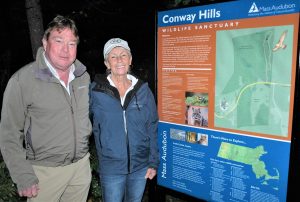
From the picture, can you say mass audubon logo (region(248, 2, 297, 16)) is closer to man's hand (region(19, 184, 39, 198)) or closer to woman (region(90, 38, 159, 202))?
woman (region(90, 38, 159, 202))

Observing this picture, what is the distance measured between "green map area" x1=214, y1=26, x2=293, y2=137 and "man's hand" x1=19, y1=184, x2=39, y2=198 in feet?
5.94

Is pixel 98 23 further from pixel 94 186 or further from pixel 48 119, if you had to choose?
pixel 48 119

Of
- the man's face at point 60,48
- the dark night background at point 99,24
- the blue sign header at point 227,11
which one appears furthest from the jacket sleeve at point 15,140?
the dark night background at point 99,24

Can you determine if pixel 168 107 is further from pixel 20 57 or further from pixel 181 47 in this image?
pixel 20 57

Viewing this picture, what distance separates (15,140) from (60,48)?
2.97 ft

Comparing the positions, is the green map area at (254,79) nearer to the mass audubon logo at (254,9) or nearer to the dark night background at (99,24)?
the mass audubon logo at (254,9)

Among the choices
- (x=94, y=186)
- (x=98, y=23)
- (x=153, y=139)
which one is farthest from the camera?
(x=98, y=23)

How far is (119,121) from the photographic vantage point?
302cm

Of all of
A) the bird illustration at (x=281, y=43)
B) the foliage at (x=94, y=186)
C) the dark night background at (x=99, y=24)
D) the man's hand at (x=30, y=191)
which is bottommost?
the foliage at (x=94, y=186)

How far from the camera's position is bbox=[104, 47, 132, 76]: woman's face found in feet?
10.0

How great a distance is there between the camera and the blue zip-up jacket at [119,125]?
3.01 meters

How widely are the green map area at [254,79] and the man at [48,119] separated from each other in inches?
53.5

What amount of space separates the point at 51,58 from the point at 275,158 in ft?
7.18

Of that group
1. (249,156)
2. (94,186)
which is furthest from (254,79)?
(94,186)
